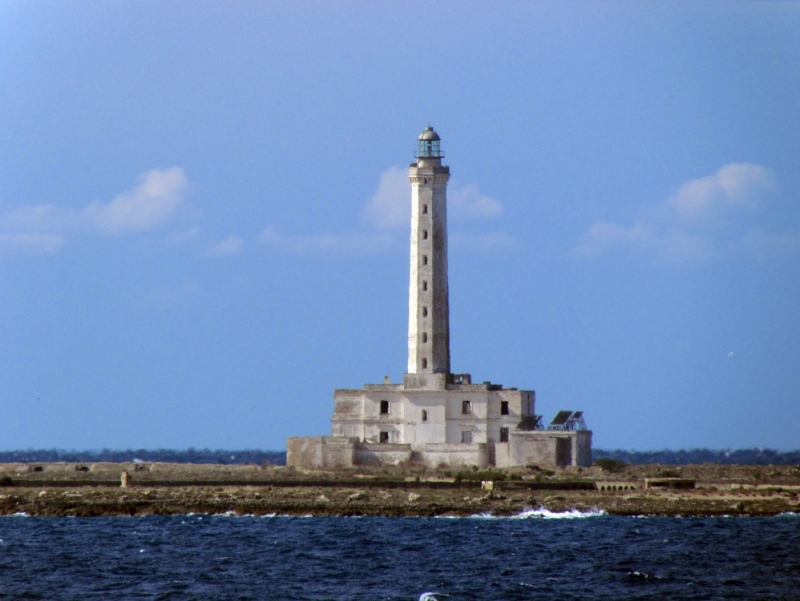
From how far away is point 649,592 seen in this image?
3766 cm

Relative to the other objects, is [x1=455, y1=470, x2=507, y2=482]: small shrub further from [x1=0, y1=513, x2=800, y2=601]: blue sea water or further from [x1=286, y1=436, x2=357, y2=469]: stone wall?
[x1=0, y1=513, x2=800, y2=601]: blue sea water

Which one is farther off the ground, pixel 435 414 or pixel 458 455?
pixel 435 414

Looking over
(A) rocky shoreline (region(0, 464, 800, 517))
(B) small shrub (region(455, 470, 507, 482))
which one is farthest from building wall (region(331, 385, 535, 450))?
(B) small shrub (region(455, 470, 507, 482))

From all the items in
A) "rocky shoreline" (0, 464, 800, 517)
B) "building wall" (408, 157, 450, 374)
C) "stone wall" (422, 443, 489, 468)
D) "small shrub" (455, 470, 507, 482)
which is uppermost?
"building wall" (408, 157, 450, 374)

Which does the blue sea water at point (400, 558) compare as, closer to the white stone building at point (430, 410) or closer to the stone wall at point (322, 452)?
the stone wall at point (322, 452)

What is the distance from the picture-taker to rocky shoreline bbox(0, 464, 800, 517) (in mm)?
51719

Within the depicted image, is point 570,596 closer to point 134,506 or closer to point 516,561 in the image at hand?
point 516,561

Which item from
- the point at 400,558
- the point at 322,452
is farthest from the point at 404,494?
the point at 322,452

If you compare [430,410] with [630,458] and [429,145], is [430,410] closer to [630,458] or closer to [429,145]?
[429,145]

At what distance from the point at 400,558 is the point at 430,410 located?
978 inches

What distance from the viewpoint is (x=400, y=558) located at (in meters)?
43.0

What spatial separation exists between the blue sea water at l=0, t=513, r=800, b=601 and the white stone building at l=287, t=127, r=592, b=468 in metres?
15.0

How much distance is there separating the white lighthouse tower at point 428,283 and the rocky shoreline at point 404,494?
6.46 meters

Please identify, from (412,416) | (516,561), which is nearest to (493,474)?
(412,416)
